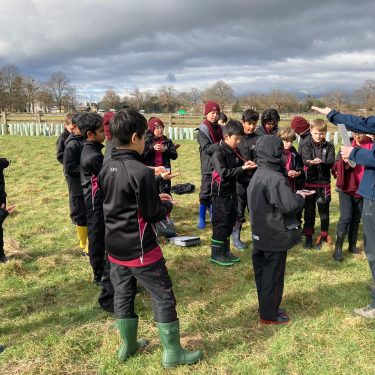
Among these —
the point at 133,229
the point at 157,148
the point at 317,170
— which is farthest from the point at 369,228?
the point at 157,148

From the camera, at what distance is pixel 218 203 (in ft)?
17.0

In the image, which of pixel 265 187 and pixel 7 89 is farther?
pixel 7 89

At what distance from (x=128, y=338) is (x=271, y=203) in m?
1.78

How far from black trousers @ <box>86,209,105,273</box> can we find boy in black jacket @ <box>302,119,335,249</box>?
3294 millimetres

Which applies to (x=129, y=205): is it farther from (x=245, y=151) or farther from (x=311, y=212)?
(x=311, y=212)

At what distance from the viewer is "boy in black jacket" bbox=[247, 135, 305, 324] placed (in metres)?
3.58

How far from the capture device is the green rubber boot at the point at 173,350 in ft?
9.96

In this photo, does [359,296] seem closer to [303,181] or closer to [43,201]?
[303,181]

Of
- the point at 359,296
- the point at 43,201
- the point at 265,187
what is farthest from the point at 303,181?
the point at 43,201

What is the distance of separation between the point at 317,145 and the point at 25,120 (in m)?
26.7

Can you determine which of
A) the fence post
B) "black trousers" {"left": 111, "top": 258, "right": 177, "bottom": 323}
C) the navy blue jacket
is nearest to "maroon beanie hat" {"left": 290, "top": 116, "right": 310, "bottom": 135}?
the navy blue jacket

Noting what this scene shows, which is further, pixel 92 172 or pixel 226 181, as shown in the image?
pixel 226 181

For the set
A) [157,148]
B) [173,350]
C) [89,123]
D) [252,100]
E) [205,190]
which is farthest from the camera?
[252,100]

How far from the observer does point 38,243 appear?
6.43 metres
